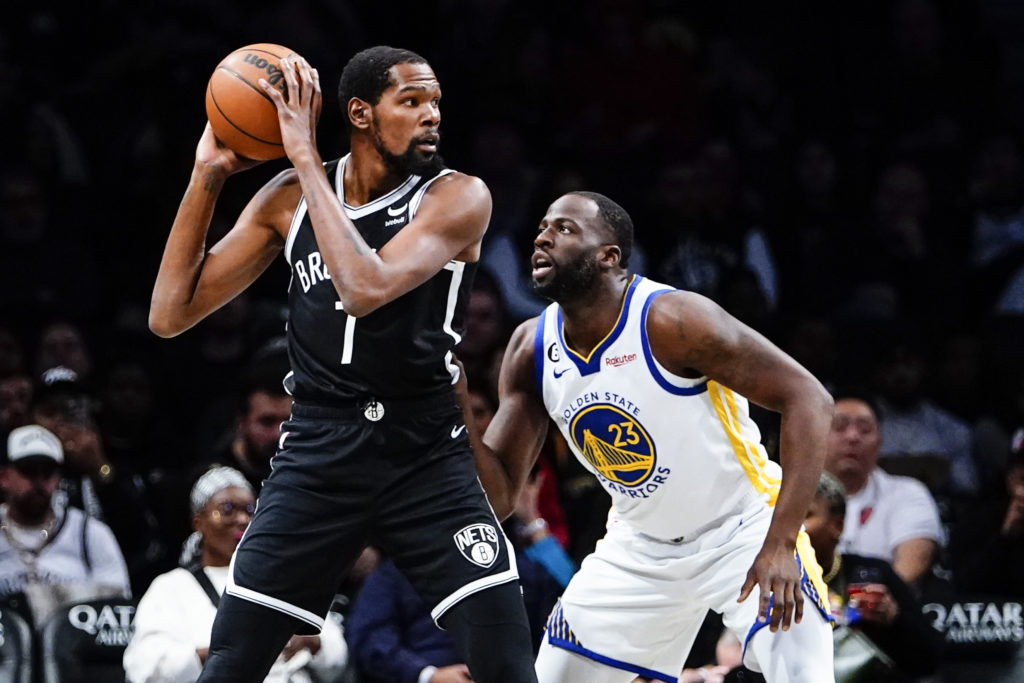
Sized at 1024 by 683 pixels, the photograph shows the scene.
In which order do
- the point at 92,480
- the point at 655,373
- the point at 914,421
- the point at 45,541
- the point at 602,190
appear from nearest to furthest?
the point at 655,373
the point at 45,541
the point at 92,480
the point at 914,421
the point at 602,190

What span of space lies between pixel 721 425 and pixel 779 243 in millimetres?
5128

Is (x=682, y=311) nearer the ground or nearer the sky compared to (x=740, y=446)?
nearer the sky

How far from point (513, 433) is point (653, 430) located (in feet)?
1.50

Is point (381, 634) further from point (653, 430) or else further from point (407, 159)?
point (407, 159)

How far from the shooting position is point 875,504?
7.41 m

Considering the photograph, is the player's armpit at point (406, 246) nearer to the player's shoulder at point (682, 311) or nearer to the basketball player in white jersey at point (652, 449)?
the basketball player in white jersey at point (652, 449)

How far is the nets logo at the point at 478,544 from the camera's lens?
13.8ft

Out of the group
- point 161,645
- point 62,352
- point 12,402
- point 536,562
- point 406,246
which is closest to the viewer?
point 406,246

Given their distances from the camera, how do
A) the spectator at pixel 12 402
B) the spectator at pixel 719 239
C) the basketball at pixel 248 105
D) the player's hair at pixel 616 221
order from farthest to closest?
the spectator at pixel 719 239
the spectator at pixel 12 402
the player's hair at pixel 616 221
the basketball at pixel 248 105

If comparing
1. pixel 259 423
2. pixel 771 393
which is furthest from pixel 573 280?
pixel 259 423

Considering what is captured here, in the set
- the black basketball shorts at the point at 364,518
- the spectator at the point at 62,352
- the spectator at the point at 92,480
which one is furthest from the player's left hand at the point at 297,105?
the spectator at the point at 62,352

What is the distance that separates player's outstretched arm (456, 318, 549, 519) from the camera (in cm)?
479

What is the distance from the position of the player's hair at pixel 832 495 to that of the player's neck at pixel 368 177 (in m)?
2.53

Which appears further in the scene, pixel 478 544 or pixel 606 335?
pixel 606 335
